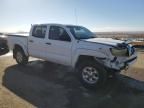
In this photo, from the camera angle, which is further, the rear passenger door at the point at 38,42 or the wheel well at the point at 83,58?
the rear passenger door at the point at 38,42

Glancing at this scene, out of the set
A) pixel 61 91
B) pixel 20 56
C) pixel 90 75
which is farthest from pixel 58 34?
pixel 20 56

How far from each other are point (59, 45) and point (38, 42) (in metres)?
1.37

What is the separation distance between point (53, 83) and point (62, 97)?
1.39 meters

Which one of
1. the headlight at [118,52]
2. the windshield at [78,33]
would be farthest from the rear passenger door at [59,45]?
the headlight at [118,52]

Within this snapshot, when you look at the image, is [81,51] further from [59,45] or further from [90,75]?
[59,45]

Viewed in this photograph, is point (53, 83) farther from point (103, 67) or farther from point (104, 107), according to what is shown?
point (104, 107)

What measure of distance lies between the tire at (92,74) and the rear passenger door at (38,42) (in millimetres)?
2222

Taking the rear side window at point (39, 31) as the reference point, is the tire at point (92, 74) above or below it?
below

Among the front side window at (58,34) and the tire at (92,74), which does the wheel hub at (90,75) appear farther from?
the front side window at (58,34)

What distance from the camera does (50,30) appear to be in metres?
8.55

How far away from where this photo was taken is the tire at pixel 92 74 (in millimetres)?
6520

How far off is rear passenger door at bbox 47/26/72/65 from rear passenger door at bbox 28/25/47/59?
0.39 m

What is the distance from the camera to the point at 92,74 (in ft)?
22.2

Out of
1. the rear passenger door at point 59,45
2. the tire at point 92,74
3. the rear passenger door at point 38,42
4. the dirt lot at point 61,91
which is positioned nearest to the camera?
the dirt lot at point 61,91
